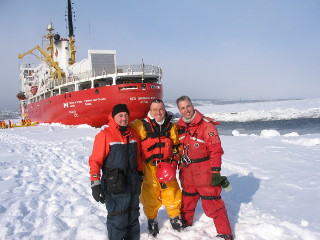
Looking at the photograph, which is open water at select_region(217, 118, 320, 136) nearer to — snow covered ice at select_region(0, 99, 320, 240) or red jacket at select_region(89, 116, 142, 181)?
snow covered ice at select_region(0, 99, 320, 240)

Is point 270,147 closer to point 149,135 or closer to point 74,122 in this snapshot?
point 149,135

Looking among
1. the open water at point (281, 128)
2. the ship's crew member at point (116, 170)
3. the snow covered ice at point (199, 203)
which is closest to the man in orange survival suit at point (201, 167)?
the snow covered ice at point (199, 203)

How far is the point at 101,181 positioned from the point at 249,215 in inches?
82.5

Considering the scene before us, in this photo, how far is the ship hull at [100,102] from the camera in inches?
584

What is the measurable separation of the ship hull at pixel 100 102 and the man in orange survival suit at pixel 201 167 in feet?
39.7

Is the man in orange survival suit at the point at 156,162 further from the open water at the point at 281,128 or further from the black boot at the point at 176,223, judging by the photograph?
the open water at the point at 281,128

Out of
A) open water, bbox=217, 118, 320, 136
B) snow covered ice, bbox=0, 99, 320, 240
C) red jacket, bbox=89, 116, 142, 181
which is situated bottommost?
open water, bbox=217, 118, 320, 136

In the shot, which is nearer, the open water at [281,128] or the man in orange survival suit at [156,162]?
the man in orange survival suit at [156,162]

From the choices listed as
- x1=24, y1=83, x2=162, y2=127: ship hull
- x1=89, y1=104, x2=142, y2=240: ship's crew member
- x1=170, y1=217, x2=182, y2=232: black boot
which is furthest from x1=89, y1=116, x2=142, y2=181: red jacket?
x1=24, y1=83, x2=162, y2=127: ship hull

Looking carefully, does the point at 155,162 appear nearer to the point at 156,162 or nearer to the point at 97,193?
the point at 156,162

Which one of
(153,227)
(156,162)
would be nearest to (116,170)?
(156,162)

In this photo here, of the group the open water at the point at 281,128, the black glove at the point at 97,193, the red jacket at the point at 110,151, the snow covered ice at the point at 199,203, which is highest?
the red jacket at the point at 110,151

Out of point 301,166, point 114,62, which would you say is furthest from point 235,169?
point 114,62

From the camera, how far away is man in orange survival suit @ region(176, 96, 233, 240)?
267cm
